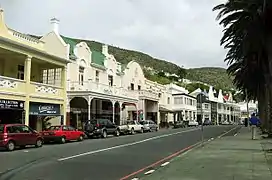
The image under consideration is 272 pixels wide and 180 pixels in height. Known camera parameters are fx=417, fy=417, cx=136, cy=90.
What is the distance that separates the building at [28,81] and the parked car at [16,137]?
3.66m

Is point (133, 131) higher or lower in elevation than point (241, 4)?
lower

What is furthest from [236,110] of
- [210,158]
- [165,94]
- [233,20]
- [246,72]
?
[210,158]

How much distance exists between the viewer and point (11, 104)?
29.0 m

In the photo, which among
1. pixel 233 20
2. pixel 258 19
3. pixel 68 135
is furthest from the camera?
pixel 68 135

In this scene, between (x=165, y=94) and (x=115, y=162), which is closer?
(x=115, y=162)

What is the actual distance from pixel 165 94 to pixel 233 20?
50802mm

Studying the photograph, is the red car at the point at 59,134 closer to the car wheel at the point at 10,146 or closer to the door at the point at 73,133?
the door at the point at 73,133

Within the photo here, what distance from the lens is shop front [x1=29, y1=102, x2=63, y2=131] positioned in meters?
32.2

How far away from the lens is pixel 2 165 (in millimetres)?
15641

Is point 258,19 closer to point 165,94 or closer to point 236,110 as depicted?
point 165,94

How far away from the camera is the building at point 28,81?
29016mm

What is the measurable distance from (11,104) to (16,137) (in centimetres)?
534

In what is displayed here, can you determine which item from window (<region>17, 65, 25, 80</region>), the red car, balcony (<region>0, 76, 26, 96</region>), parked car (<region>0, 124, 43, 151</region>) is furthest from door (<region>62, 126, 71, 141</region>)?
window (<region>17, 65, 25, 80</region>)

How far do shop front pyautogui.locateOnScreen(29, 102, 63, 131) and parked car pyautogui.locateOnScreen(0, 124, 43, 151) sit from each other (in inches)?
243
